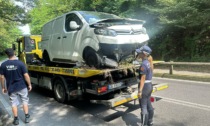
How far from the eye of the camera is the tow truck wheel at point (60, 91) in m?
6.83

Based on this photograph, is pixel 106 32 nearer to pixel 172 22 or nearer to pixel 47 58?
pixel 47 58

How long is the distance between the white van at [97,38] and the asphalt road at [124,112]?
133 centimetres

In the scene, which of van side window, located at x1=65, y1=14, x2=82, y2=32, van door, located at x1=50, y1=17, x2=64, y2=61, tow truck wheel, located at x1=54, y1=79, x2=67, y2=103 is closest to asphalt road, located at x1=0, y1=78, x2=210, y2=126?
tow truck wheel, located at x1=54, y1=79, x2=67, y2=103

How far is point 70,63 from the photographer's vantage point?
706cm

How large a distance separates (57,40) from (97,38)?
2.41 meters

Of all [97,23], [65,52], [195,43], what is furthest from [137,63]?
[195,43]

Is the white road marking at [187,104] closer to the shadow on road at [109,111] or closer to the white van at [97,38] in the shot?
the shadow on road at [109,111]

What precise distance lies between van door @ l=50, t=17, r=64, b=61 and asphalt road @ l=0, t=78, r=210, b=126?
5.17 feet

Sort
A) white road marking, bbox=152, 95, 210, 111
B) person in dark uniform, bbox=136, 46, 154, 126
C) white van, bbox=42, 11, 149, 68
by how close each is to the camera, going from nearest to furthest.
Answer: person in dark uniform, bbox=136, 46, 154, 126 < white van, bbox=42, 11, 149, 68 < white road marking, bbox=152, 95, 210, 111

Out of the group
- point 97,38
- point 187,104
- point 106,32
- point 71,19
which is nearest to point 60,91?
point 71,19

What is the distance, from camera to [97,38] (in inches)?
224

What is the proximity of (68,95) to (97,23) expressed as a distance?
2280mm

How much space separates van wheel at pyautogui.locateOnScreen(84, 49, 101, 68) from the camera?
18.8 feet

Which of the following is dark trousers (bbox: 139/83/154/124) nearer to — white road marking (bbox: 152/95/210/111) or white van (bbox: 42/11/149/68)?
white van (bbox: 42/11/149/68)
